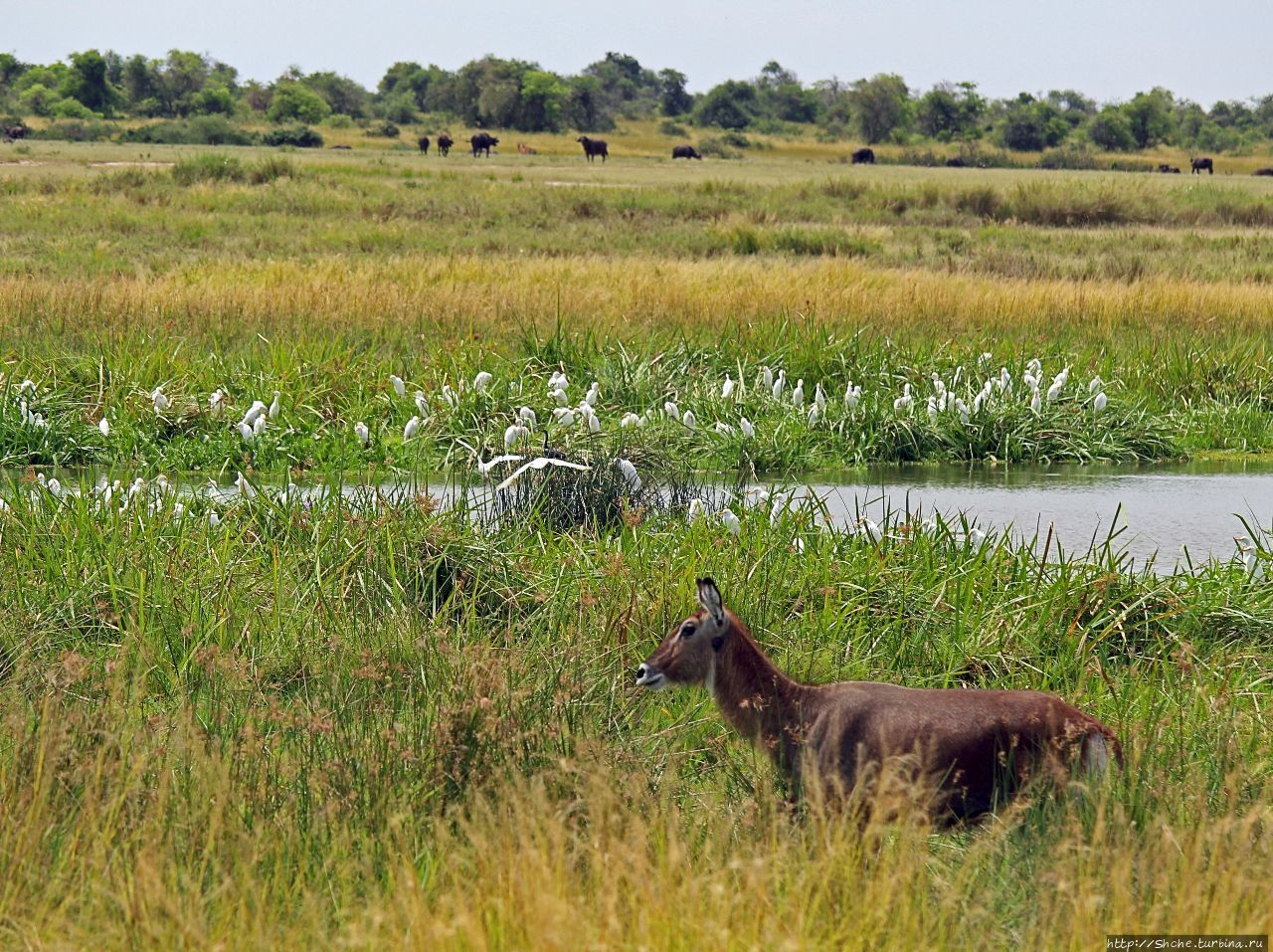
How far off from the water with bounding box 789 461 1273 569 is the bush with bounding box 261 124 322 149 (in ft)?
200

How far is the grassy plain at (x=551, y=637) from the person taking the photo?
315cm

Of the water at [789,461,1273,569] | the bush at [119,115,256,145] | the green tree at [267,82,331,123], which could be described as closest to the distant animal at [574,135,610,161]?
the bush at [119,115,256,145]

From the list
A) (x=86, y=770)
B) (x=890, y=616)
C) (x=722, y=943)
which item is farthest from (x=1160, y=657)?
(x=86, y=770)

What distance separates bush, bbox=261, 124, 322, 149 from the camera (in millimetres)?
69062

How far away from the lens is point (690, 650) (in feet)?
14.3

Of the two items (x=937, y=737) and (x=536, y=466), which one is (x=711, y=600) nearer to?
(x=937, y=737)

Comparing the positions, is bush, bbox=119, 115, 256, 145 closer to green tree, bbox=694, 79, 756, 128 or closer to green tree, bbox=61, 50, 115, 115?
green tree, bbox=61, 50, 115, 115

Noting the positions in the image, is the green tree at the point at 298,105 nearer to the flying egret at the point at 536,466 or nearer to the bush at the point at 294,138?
the bush at the point at 294,138

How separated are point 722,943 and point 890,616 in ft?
11.7

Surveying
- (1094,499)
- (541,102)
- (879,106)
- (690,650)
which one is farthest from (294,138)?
(690,650)

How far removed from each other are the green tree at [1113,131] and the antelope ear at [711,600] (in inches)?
4041

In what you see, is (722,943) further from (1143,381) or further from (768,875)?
(1143,381)

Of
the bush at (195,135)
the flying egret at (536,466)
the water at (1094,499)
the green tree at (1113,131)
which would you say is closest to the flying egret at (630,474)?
the flying egret at (536,466)

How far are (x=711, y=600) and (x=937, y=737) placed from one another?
75 centimetres
